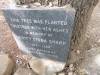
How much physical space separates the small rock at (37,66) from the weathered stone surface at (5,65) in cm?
15

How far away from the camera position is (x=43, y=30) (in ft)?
4.43

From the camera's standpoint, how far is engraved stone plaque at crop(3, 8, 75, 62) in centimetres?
122

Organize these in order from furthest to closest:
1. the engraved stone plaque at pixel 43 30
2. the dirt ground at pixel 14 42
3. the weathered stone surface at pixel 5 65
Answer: the dirt ground at pixel 14 42 → the weathered stone surface at pixel 5 65 → the engraved stone plaque at pixel 43 30

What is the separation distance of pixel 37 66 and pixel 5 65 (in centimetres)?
24

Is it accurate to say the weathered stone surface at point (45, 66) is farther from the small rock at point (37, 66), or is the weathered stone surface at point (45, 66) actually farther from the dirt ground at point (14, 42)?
the dirt ground at point (14, 42)

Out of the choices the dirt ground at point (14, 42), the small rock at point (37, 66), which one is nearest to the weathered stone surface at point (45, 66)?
the small rock at point (37, 66)

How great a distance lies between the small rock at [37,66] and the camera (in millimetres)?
→ 1596

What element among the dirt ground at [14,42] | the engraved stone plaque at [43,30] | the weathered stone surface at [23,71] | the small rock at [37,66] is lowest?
the weathered stone surface at [23,71]

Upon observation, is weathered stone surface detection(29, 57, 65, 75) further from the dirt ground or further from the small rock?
the dirt ground

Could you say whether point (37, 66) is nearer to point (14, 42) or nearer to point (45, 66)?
point (45, 66)

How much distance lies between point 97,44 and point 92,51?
0.09 meters

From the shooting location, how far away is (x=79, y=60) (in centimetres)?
159

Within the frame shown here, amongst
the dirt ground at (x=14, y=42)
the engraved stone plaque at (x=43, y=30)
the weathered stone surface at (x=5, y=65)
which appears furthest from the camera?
the dirt ground at (x=14, y=42)

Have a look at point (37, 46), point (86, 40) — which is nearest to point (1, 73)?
point (37, 46)
